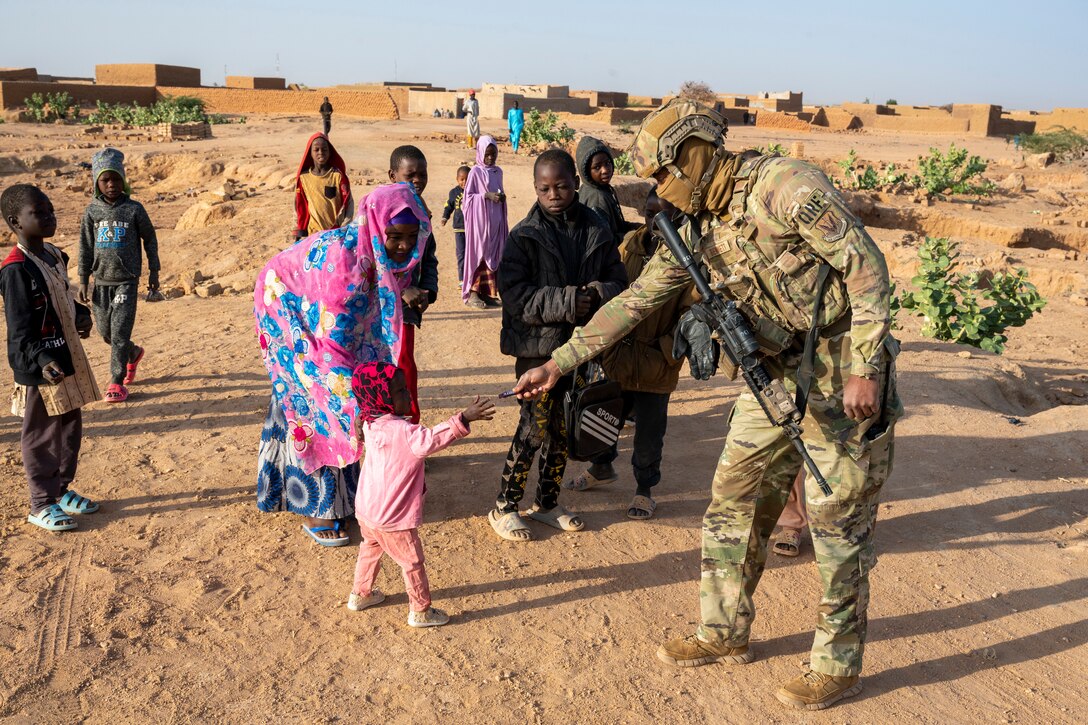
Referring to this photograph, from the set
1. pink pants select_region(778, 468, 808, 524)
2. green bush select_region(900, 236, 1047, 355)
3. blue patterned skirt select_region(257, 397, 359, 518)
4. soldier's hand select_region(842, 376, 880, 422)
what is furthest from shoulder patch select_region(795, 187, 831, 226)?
green bush select_region(900, 236, 1047, 355)

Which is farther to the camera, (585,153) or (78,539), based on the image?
(585,153)

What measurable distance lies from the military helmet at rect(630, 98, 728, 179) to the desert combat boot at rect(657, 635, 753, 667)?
189cm

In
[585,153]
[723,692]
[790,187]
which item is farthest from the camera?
[585,153]

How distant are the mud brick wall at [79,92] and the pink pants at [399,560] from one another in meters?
34.7

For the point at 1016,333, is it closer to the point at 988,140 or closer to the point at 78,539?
the point at 78,539

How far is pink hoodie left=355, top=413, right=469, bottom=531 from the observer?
3.58 metres

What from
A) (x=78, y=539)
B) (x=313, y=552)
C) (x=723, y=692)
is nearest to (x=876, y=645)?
(x=723, y=692)

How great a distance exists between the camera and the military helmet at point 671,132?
3.28 metres

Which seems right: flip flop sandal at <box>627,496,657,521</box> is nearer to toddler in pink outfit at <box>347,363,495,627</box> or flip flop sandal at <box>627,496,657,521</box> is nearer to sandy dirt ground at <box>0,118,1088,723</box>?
sandy dirt ground at <box>0,118,1088,723</box>

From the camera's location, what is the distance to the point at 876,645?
3838 millimetres

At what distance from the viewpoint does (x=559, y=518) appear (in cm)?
487

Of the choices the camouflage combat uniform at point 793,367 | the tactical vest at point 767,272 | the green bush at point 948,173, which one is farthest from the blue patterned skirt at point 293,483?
the green bush at point 948,173

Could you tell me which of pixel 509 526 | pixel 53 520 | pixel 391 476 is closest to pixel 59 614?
pixel 53 520

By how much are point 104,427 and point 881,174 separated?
68.5 feet
